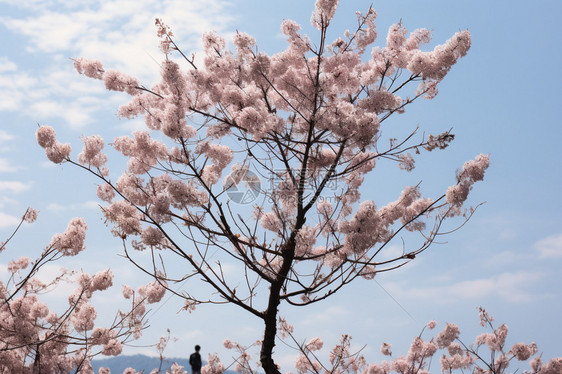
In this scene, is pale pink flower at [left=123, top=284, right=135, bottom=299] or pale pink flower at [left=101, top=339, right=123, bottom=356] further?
pale pink flower at [left=123, top=284, right=135, bottom=299]

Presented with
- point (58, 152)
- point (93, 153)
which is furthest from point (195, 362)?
point (58, 152)

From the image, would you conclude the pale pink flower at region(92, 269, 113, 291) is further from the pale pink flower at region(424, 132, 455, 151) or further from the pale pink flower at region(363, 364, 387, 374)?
the pale pink flower at region(363, 364, 387, 374)

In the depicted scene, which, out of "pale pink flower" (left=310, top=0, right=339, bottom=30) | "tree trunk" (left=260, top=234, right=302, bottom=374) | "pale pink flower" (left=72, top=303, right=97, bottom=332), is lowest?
"tree trunk" (left=260, top=234, right=302, bottom=374)

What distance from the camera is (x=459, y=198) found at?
234 inches

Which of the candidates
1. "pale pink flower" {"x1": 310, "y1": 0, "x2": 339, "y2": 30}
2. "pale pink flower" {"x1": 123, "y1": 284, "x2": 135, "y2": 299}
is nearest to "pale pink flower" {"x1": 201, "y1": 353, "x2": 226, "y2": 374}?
"pale pink flower" {"x1": 123, "y1": 284, "x2": 135, "y2": 299}

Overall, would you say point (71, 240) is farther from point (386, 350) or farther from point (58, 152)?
point (386, 350)

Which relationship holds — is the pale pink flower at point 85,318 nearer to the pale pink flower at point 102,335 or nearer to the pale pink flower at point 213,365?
the pale pink flower at point 102,335

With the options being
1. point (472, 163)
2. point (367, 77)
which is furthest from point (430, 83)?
point (472, 163)

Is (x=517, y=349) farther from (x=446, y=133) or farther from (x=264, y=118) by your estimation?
(x=264, y=118)

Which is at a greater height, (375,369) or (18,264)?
(18,264)

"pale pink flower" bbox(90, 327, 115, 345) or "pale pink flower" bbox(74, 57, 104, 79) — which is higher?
"pale pink flower" bbox(74, 57, 104, 79)

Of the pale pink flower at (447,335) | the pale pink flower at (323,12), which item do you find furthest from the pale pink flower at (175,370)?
the pale pink flower at (323,12)

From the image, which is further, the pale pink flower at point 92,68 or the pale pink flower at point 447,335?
Answer: the pale pink flower at point 447,335

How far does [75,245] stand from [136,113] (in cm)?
184
